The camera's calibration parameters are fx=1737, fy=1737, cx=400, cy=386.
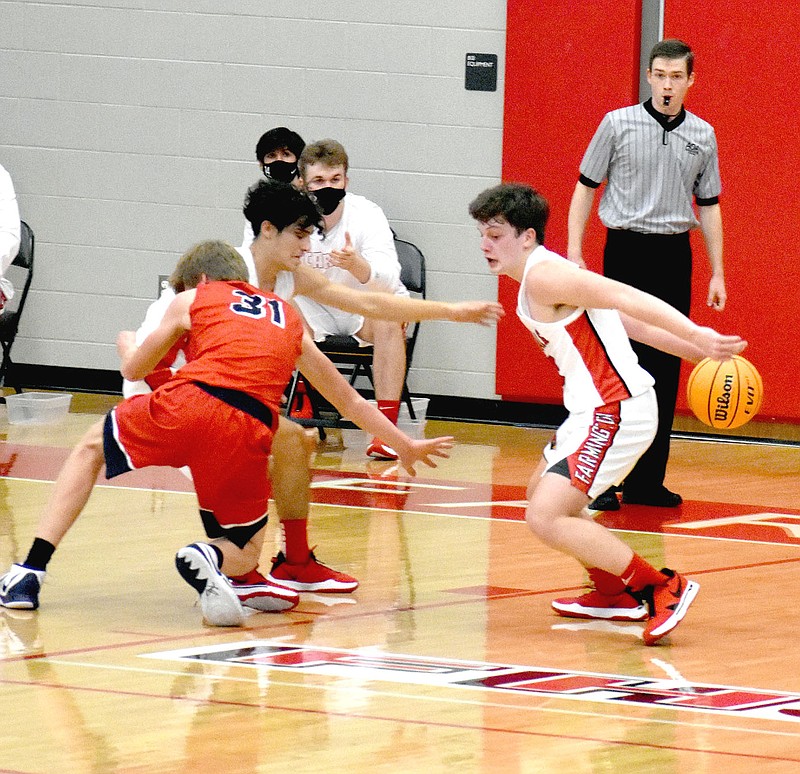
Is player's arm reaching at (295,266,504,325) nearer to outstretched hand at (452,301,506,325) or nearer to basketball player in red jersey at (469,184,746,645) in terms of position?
outstretched hand at (452,301,506,325)

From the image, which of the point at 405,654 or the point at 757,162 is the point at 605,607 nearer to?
the point at 405,654

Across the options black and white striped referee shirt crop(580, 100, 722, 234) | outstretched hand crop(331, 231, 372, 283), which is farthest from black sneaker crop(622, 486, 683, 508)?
outstretched hand crop(331, 231, 372, 283)

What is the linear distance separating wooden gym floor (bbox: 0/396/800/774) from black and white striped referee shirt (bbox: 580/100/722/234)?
1252 millimetres

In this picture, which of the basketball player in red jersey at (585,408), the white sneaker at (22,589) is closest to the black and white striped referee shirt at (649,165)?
the basketball player in red jersey at (585,408)

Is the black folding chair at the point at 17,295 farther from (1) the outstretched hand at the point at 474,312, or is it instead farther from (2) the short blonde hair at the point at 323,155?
(1) the outstretched hand at the point at 474,312

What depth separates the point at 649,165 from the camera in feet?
24.5

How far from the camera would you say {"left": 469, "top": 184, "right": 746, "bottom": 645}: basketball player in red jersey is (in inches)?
198

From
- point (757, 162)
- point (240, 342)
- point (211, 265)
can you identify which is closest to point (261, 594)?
point (240, 342)

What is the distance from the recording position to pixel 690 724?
402 centimetres

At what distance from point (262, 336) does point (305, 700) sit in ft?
4.30

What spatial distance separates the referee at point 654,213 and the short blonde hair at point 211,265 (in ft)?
8.14

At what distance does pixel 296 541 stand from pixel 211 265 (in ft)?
3.03

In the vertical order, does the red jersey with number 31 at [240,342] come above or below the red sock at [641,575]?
above

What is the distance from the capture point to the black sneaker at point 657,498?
7.43 m
